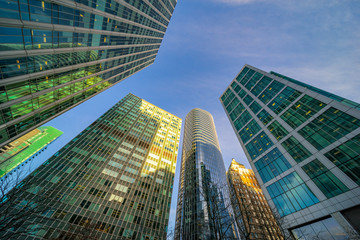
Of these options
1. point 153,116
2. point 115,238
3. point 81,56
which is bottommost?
point 115,238

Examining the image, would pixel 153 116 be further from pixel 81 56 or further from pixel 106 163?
pixel 81 56

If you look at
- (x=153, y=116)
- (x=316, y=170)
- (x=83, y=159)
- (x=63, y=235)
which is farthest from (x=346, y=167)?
(x=153, y=116)

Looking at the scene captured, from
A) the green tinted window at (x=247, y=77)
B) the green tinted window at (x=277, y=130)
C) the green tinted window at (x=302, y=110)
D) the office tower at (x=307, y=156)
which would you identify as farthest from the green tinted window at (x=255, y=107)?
the green tinted window at (x=247, y=77)

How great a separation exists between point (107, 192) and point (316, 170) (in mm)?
54247

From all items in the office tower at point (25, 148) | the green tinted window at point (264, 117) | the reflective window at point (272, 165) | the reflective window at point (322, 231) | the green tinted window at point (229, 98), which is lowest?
the reflective window at point (322, 231)

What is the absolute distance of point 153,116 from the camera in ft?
288

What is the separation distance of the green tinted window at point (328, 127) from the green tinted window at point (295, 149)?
6.42ft

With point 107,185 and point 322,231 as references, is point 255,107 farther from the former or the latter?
point 107,185

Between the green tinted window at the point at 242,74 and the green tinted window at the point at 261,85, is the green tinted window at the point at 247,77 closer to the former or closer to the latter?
the green tinted window at the point at 242,74

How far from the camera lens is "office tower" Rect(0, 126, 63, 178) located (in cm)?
7869

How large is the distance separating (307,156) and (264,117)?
16275 millimetres

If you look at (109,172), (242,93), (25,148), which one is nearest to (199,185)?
(109,172)

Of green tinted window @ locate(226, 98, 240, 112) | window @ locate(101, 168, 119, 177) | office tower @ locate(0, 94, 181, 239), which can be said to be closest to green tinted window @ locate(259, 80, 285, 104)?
green tinted window @ locate(226, 98, 240, 112)

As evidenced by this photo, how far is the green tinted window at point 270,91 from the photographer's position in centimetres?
4312
